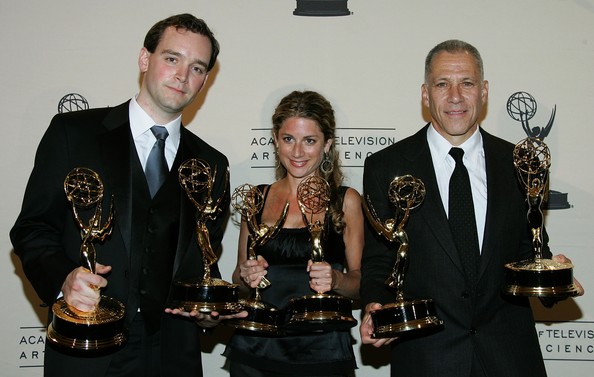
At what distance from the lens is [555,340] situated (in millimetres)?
3590

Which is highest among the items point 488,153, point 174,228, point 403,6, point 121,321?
point 403,6

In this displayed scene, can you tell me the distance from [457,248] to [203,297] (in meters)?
0.89

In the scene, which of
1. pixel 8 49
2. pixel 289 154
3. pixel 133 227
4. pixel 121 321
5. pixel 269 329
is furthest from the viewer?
pixel 8 49

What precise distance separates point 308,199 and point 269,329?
52 cm

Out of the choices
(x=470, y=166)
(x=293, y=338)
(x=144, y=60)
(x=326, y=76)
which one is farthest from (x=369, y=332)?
(x=326, y=76)

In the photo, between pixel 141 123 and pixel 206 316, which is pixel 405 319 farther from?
pixel 141 123

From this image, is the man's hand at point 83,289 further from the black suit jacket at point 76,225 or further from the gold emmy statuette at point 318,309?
the gold emmy statuette at point 318,309

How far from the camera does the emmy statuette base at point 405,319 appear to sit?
7.36ft

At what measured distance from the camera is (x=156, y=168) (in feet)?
8.18

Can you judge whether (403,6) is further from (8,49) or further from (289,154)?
(8,49)

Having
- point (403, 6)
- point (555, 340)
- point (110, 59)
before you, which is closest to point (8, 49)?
point (110, 59)

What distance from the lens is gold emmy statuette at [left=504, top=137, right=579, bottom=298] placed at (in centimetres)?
225

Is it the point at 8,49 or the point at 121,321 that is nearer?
the point at 121,321

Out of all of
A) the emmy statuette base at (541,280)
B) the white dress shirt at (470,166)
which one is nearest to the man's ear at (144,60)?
the white dress shirt at (470,166)
